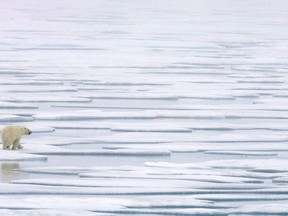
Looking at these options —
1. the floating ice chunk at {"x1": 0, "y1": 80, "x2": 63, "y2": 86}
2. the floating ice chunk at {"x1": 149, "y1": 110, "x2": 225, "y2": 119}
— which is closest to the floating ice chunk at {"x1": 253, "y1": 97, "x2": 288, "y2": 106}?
the floating ice chunk at {"x1": 149, "y1": 110, "x2": 225, "y2": 119}

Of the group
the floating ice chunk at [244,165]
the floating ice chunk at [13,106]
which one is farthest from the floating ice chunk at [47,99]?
the floating ice chunk at [244,165]

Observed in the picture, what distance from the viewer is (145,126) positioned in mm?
7648

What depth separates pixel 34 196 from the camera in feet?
17.4

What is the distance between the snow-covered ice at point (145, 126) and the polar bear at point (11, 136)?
7 centimetres

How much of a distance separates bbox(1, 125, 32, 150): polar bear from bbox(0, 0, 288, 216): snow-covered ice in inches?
2.9

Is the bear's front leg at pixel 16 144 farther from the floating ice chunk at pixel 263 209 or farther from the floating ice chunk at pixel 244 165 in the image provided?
the floating ice chunk at pixel 263 209

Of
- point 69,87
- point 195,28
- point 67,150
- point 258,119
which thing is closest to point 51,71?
point 69,87

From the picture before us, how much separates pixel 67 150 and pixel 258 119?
6.34 ft

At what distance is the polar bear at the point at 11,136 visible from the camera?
6.45m

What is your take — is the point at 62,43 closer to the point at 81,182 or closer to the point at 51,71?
the point at 51,71

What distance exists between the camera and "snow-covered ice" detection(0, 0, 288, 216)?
5.34m

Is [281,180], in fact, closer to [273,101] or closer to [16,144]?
[16,144]

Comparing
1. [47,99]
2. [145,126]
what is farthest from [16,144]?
[47,99]

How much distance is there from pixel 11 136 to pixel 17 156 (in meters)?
0.18
